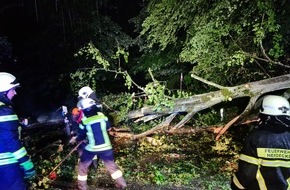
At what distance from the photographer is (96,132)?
5160 millimetres

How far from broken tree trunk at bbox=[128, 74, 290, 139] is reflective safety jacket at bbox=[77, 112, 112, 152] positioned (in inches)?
97.2

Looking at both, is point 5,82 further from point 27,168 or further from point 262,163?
point 262,163

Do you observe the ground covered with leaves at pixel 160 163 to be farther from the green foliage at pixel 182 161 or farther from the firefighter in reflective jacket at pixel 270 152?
the firefighter in reflective jacket at pixel 270 152

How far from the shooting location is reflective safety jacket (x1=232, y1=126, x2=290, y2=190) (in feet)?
8.86

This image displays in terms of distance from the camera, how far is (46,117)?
1420cm

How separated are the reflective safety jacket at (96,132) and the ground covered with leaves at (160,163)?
0.89 metres

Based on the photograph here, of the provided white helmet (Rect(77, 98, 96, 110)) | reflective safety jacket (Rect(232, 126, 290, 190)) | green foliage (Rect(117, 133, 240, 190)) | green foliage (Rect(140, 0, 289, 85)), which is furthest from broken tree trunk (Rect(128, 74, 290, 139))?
reflective safety jacket (Rect(232, 126, 290, 190))

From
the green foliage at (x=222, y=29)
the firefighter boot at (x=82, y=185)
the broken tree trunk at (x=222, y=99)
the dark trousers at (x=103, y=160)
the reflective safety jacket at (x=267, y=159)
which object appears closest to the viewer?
the reflective safety jacket at (x=267, y=159)

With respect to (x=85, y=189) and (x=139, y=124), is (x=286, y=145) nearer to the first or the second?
(x=85, y=189)

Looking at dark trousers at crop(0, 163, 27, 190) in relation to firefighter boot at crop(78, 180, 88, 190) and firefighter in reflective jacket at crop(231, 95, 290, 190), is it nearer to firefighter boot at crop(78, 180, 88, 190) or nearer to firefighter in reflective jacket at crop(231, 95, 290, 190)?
firefighter boot at crop(78, 180, 88, 190)

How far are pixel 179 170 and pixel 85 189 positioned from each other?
180 centimetres

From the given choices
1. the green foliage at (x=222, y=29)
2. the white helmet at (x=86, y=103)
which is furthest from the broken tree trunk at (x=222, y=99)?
the white helmet at (x=86, y=103)

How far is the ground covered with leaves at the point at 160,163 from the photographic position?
5875 mm

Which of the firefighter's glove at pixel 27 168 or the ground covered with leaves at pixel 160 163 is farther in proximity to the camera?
the ground covered with leaves at pixel 160 163
